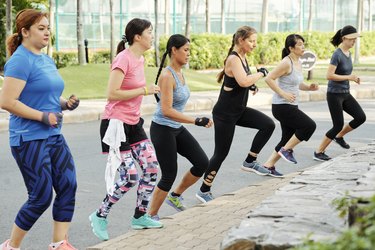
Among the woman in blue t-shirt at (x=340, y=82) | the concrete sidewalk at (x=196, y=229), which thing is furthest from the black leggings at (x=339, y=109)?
the concrete sidewalk at (x=196, y=229)

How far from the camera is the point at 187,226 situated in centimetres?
680

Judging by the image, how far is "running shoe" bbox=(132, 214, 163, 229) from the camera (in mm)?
6785

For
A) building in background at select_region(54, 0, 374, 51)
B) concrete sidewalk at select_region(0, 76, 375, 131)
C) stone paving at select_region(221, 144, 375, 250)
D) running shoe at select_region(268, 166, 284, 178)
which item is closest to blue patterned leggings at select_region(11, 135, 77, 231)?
stone paving at select_region(221, 144, 375, 250)

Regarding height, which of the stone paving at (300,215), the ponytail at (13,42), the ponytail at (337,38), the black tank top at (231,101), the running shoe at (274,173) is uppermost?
the ponytail at (13,42)

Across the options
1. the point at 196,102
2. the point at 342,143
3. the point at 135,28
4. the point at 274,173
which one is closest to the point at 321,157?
the point at 342,143

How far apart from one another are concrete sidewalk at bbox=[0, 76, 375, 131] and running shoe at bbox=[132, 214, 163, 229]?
311 inches

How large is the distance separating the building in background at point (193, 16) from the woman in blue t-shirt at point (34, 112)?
1197 inches

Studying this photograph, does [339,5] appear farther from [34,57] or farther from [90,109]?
[34,57]

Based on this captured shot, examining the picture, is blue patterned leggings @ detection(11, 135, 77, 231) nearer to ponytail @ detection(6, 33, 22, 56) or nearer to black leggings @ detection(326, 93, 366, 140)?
ponytail @ detection(6, 33, 22, 56)

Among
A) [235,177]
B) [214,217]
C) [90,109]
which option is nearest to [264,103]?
[90,109]

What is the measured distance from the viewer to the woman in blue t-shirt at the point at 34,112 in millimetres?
5789

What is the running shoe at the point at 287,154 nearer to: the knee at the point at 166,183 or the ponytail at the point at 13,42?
the knee at the point at 166,183

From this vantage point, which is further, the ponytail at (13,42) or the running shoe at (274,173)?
the running shoe at (274,173)

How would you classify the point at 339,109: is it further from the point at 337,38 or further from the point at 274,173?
the point at 274,173
